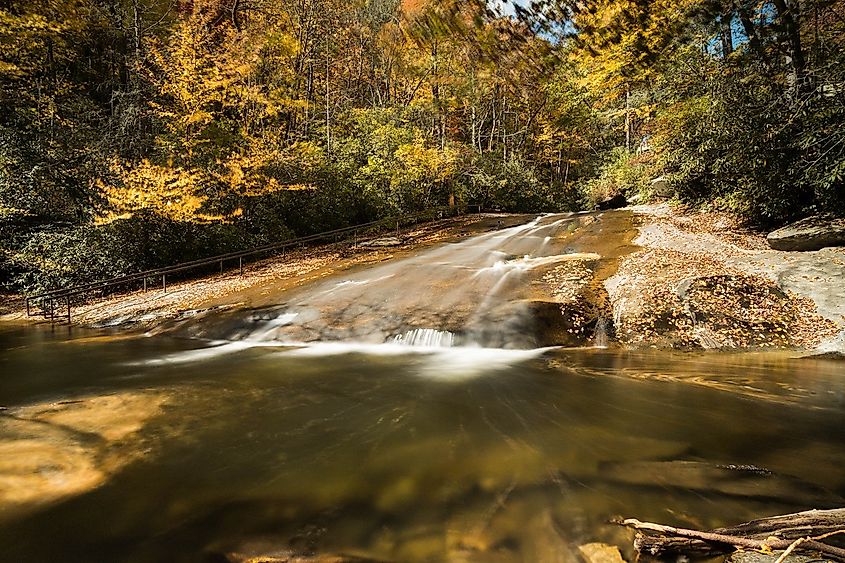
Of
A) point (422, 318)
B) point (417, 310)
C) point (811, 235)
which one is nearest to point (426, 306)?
point (417, 310)

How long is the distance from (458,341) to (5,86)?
18546mm

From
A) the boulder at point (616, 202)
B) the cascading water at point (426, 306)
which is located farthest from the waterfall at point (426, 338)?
the boulder at point (616, 202)

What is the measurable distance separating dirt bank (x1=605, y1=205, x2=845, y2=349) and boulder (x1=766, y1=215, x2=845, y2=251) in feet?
1.11

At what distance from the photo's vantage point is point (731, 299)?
8078mm

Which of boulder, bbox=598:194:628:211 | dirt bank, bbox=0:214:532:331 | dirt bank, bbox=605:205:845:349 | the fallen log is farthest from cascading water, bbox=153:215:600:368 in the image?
boulder, bbox=598:194:628:211

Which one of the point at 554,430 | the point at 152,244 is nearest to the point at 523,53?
the point at 554,430

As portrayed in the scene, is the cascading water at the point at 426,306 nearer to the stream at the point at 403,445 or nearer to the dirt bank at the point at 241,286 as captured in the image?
the stream at the point at 403,445

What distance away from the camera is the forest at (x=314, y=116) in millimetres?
4340

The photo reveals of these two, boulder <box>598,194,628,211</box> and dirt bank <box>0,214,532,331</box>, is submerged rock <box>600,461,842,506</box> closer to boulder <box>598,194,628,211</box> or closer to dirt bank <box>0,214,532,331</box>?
dirt bank <box>0,214,532,331</box>

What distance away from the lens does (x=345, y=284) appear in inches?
473

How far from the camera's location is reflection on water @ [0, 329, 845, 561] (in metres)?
2.90

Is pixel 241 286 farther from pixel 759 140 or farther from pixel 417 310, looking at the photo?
pixel 759 140

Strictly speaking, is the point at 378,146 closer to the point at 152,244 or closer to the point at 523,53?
the point at 152,244

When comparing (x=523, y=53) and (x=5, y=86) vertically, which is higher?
(x=5, y=86)
